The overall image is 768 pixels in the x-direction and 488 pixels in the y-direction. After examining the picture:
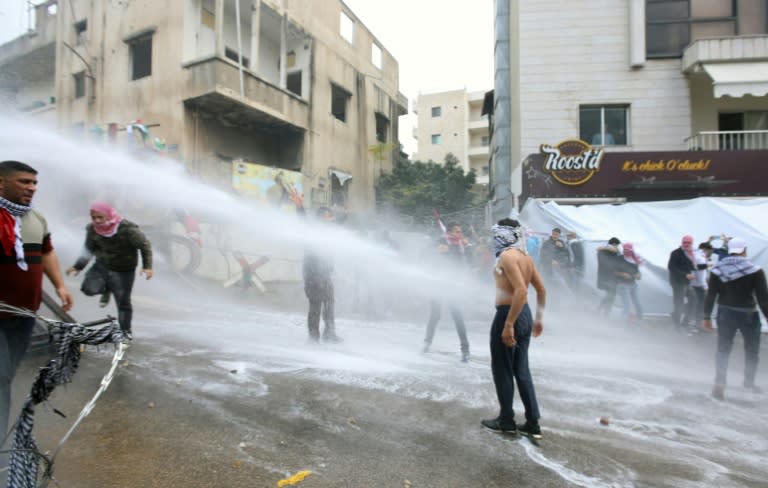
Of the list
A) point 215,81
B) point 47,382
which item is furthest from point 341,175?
point 47,382

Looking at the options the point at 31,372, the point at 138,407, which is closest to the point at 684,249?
the point at 138,407

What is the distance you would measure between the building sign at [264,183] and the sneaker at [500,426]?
906cm

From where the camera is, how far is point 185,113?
468 inches

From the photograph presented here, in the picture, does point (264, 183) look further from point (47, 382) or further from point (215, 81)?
point (47, 382)

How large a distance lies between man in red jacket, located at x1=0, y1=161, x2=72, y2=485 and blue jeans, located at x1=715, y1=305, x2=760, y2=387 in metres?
6.09

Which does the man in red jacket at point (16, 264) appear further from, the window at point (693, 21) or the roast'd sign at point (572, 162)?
the window at point (693, 21)

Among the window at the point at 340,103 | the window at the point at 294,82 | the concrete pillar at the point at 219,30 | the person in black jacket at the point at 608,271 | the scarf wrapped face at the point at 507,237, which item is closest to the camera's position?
the scarf wrapped face at the point at 507,237

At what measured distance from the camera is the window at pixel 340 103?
18.3 m

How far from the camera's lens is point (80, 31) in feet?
47.4

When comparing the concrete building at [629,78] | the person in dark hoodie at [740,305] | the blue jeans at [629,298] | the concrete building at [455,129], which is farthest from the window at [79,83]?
the concrete building at [455,129]

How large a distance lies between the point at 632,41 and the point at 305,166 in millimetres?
11128

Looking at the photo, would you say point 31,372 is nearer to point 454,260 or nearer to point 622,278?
point 454,260

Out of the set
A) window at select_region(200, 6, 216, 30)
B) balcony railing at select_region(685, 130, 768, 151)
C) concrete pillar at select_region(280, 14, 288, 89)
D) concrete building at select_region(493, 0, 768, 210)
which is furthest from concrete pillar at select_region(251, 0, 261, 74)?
balcony railing at select_region(685, 130, 768, 151)

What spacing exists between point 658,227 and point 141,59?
15188 mm
